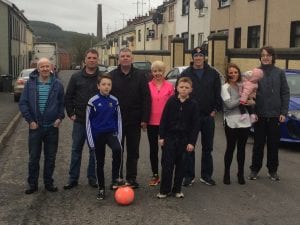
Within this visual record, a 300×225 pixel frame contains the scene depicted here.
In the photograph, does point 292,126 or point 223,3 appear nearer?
point 292,126

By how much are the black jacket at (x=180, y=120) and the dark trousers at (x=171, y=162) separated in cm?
8

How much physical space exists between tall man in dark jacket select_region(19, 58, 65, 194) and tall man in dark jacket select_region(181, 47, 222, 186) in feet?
5.91

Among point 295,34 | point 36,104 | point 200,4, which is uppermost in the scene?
point 200,4

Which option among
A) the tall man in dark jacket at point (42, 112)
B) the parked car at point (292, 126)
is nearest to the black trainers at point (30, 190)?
the tall man in dark jacket at point (42, 112)

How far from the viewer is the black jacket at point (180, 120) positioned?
6832 millimetres

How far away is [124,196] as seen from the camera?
641 centimetres

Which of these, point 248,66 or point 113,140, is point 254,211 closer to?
point 113,140

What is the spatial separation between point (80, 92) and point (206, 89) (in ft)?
5.78

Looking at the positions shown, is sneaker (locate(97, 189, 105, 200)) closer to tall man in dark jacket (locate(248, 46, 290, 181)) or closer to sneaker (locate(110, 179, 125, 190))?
sneaker (locate(110, 179, 125, 190))

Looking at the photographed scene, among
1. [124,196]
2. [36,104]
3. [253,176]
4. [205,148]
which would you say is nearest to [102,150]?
[124,196]

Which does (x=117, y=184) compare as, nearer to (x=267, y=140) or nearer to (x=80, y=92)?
(x=80, y=92)

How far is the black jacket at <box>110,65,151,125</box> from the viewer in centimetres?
714

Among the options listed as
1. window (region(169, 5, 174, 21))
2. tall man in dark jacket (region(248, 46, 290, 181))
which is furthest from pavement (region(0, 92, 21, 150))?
window (region(169, 5, 174, 21))

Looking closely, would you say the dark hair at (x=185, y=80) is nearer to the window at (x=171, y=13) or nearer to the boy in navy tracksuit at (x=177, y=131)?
the boy in navy tracksuit at (x=177, y=131)
